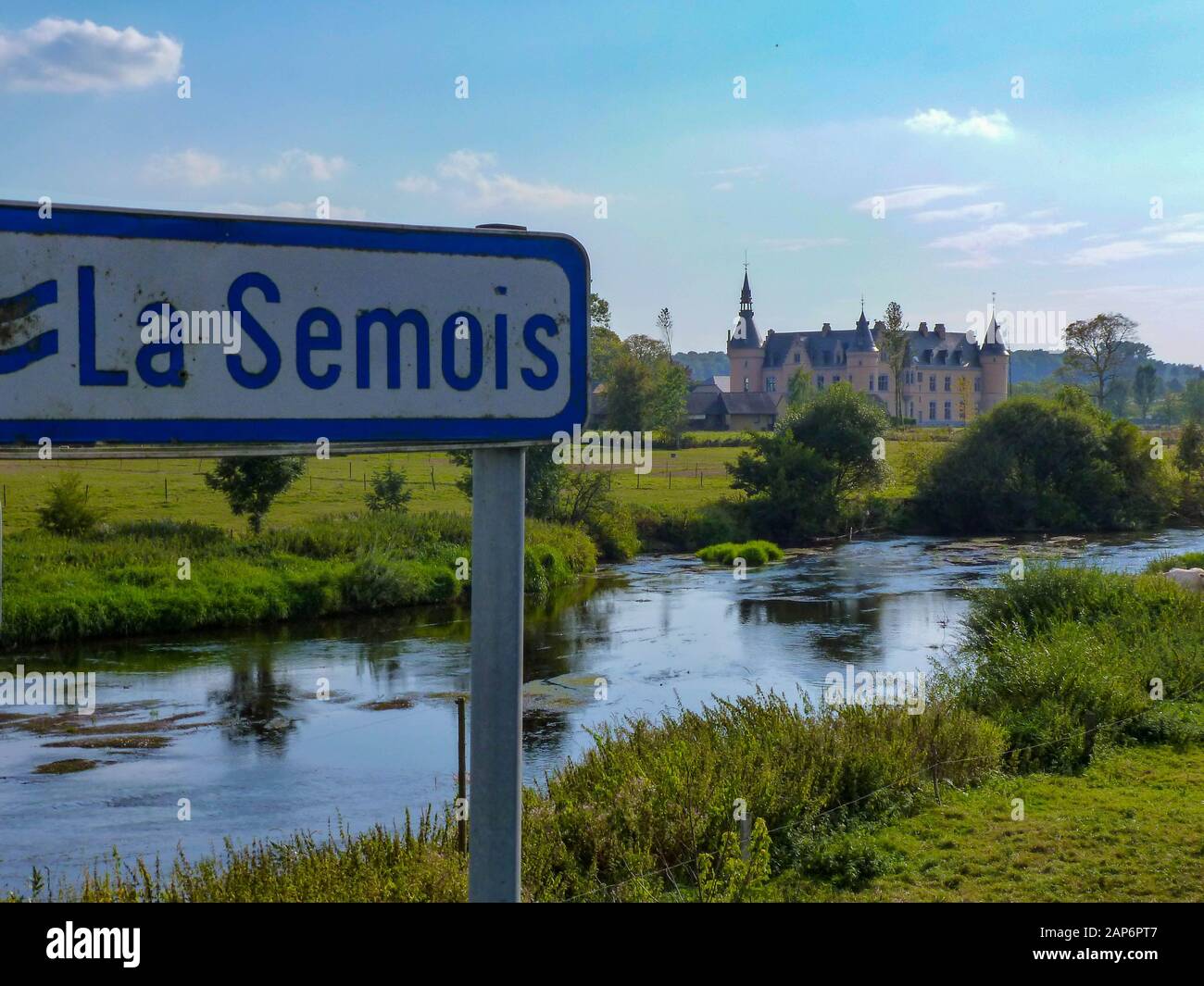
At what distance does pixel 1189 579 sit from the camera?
1988cm

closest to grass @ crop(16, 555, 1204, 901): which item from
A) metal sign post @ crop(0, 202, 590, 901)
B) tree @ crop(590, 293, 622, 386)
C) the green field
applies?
metal sign post @ crop(0, 202, 590, 901)

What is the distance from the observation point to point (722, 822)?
27.1ft

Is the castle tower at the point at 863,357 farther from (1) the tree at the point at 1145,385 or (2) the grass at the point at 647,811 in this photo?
(2) the grass at the point at 647,811

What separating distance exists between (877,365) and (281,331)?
4049 inches

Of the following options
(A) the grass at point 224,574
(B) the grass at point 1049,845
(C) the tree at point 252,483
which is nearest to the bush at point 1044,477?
(A) the grass at point 224,574

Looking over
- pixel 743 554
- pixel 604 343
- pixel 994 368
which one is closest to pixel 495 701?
pixel 743 554

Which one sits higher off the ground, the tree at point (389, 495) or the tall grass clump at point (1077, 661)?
the tree at point (389, 495)

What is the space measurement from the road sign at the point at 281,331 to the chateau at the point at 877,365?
320 ft

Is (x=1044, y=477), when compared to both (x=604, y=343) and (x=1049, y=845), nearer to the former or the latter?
(x=604, y=343)

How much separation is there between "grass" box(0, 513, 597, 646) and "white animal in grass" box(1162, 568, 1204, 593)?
14.6 metres

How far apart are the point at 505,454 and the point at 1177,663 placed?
1391cm

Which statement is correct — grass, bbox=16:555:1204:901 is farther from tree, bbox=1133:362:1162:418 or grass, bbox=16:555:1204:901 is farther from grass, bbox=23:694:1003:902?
tree, bbox=1133:362:1162:418

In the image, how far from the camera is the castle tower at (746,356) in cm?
10400
